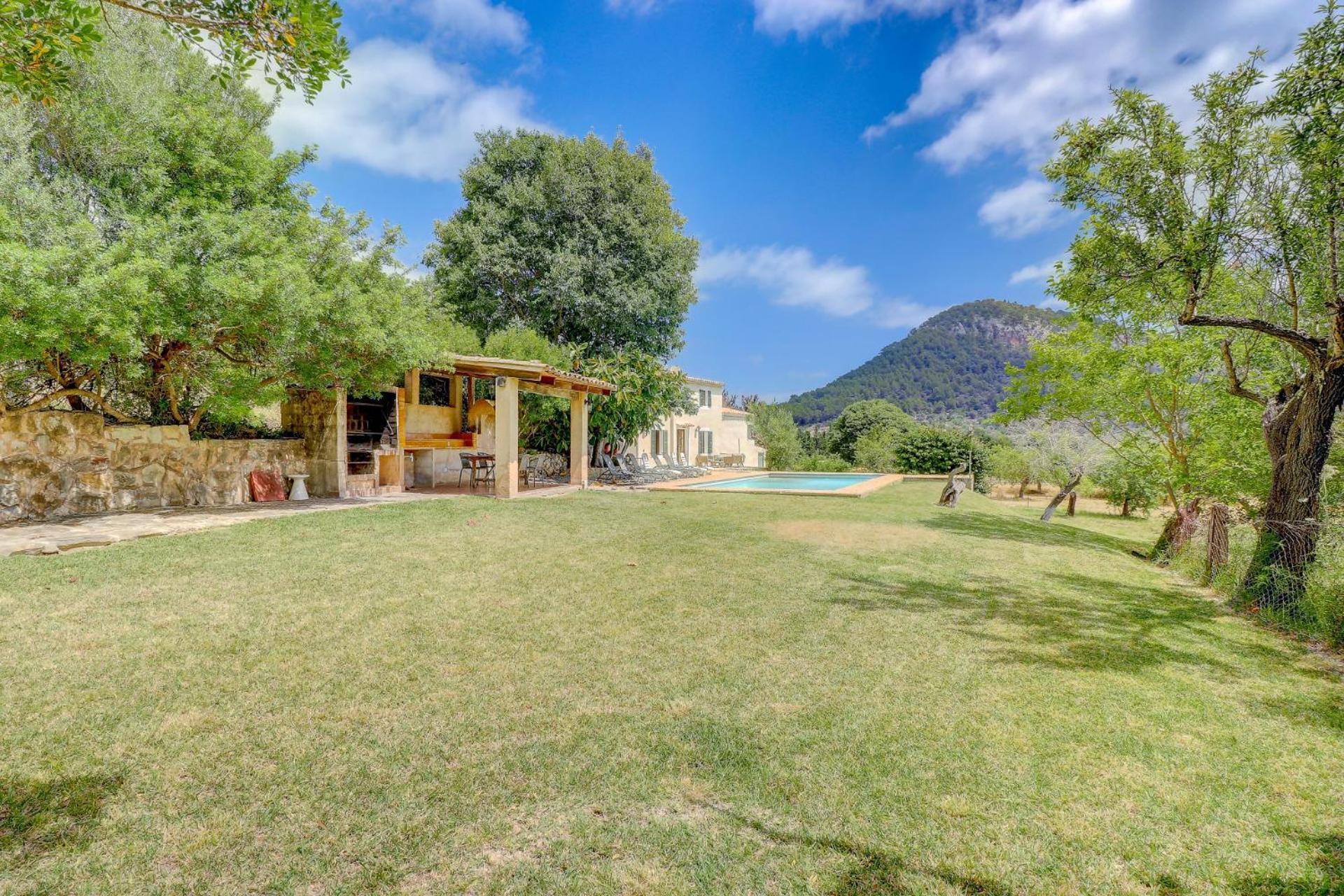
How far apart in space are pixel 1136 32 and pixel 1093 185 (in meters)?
3.13

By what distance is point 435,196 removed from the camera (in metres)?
24.2

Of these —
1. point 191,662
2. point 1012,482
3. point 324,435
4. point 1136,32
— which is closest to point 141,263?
point 324,435

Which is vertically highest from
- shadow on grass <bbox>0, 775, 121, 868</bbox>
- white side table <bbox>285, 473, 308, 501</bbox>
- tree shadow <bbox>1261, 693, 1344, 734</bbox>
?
white side table <bbox>285, 473, 308, 501</bbox>

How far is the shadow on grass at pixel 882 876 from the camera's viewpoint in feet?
6.86

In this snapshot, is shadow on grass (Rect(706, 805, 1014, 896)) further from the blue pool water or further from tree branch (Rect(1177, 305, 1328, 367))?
the blue pool water

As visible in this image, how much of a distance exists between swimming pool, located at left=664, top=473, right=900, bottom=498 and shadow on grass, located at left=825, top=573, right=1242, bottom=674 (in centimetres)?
836

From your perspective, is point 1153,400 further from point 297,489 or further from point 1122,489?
point 297,489

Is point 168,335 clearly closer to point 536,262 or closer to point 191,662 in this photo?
point 191,662

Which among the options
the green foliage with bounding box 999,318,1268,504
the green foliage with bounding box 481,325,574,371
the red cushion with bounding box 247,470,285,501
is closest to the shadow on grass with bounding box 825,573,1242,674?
the green foliage with bounding box 999,318,1268,504

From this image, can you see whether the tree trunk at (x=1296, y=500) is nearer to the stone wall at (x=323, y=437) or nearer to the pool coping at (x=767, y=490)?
the pool coping at (x=767, y=490)

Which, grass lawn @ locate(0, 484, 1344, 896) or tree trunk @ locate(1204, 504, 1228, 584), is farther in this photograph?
tree trunk @ locate(1204, 504, 1228, 584)

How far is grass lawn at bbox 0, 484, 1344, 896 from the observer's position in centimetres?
219

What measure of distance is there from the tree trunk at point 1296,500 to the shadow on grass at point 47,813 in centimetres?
975

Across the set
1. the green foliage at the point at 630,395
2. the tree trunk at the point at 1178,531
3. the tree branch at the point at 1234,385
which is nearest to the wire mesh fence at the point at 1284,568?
the tree trunk at the point at 1178,531
